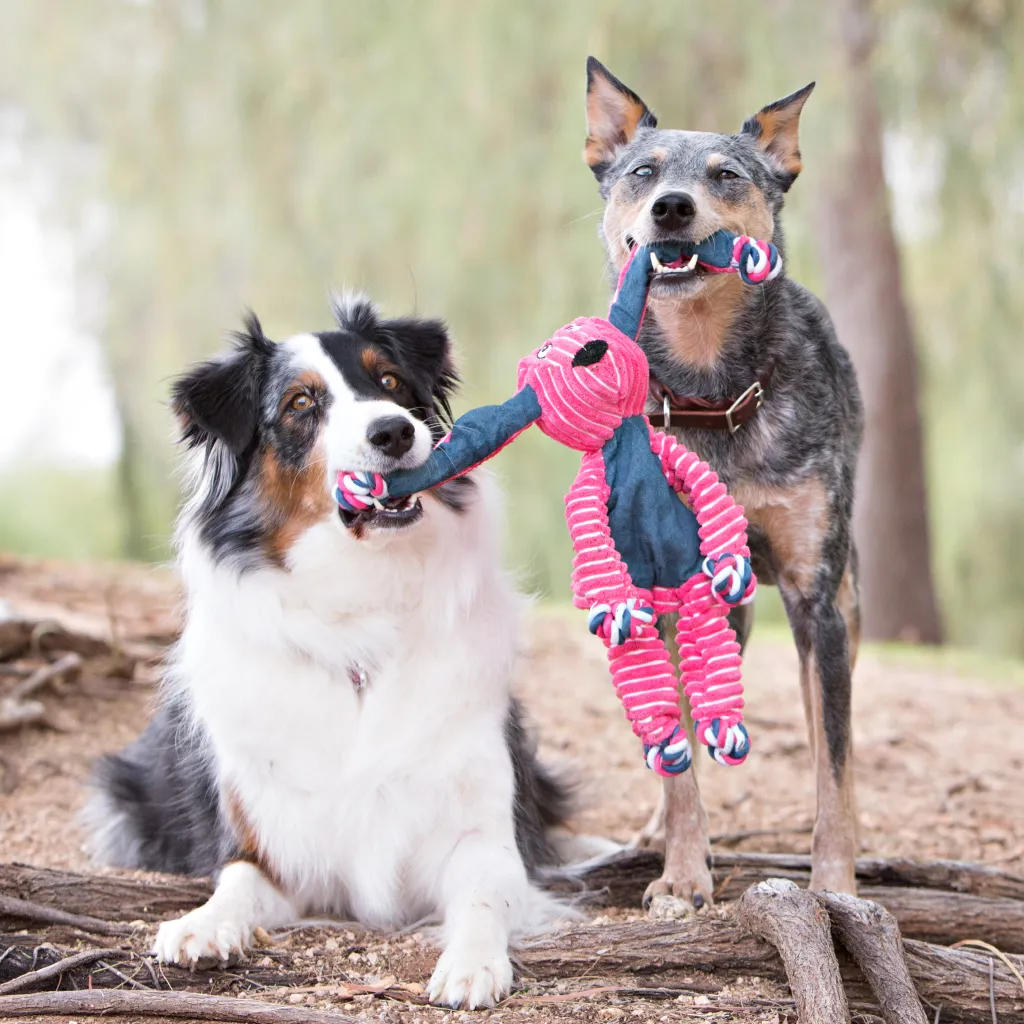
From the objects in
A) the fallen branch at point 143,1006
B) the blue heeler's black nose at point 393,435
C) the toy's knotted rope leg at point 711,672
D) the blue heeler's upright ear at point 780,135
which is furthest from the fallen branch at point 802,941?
the blue heeler's upright ear at point 780,135

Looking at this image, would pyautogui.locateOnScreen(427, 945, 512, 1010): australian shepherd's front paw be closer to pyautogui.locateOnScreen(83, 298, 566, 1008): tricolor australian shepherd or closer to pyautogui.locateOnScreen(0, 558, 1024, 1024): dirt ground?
pyautogui.locateOnScreen(0, 558, 1024, 1024): dirt ground

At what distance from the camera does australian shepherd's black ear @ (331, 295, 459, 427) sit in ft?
9.52

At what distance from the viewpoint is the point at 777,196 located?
10.0ft

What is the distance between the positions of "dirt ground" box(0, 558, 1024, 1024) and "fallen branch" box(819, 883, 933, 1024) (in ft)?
0.64

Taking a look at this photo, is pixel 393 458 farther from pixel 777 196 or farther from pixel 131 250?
pixel 131 250

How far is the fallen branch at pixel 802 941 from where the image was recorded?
6.91ft

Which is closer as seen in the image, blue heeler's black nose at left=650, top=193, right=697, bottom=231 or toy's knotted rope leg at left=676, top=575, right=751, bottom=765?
toy's knotted rope leg at left=676, top=575, right=751, bottom=765

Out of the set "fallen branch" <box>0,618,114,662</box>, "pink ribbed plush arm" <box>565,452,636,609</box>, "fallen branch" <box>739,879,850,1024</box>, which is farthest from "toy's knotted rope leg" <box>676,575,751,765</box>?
"fallen branch" <box>0,618,114,662</box>

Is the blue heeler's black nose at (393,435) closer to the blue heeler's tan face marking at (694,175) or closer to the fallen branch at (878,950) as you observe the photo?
the blue heeler's tan face marking at (694,175)

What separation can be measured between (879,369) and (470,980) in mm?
6060

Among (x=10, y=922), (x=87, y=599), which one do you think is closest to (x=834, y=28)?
(x=87, y=599)

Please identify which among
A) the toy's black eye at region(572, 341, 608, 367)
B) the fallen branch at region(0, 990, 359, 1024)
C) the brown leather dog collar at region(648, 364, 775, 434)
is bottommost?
the fallen branch at region(0, 990, 359, 1024)

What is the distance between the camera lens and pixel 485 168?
7.55m

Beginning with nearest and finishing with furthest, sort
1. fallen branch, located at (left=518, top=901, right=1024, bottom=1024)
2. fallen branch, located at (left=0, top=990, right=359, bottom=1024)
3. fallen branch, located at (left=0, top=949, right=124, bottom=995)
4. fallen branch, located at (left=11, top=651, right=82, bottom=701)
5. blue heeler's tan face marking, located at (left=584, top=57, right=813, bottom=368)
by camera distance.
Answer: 1. fallen branch, located at (left=0, top=990, right=359, bottom=1024)
2. fallen branch, located at (left=0, top=949, right=124, bottom=995)
3. fallen branch, located at (left=518, top=901, right=1024, bottom=1024)
4. blue heeler's tan face marking, located at (left=584, top=57, right=813, bottom=368)
5. fallen branch, located at (left=11, top=651, right=82, bottom=701)
